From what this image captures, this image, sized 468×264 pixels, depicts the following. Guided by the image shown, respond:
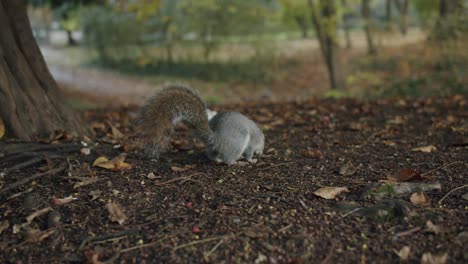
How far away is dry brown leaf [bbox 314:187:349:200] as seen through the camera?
124 inches

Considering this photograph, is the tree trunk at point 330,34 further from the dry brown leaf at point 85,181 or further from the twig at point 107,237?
the twig at point 107,237

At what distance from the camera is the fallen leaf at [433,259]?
7.86ft

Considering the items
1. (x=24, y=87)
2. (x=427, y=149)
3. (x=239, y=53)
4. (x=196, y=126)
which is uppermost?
(x=24, y=87)

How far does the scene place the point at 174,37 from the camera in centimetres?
1862

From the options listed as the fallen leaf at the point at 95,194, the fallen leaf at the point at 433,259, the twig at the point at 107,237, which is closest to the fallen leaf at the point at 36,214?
the fallen leaf at the point at 95,194

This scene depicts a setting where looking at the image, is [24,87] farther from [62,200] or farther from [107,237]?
[107,237]

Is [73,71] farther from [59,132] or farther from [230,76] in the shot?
[59,132]

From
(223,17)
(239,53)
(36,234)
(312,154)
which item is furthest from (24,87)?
(239,53)

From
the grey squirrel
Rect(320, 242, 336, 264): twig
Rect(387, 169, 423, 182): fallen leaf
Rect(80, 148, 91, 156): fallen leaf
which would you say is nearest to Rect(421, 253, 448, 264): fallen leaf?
Rect(320, 242, 336, 264): twig

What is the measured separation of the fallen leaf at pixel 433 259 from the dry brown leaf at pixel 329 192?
0.83 metres

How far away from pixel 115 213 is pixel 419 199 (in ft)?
6.43

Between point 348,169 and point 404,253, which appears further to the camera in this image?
point 348,169

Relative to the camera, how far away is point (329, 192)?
3199mm

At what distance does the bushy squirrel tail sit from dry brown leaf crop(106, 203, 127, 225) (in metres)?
0.74
